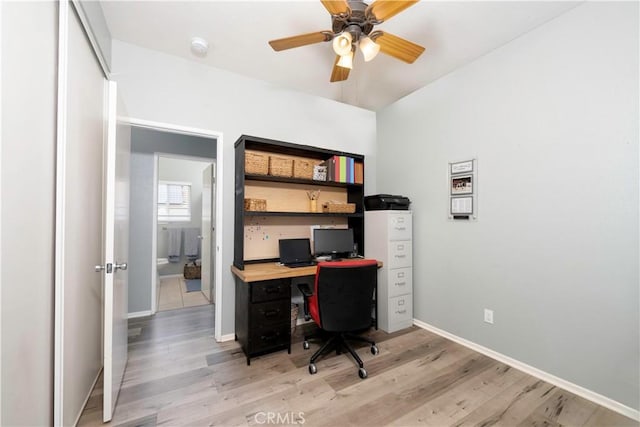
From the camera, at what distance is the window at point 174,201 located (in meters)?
5.34

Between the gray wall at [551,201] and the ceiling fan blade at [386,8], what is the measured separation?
4.49 feet

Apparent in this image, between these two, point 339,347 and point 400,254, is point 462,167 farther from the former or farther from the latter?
point 339,347

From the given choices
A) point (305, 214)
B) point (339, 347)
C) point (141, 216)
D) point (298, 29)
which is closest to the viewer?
point (298, 29)

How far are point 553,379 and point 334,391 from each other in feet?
5.46

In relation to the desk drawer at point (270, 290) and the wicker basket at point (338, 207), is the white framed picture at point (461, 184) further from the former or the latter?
the desk drawer at point (270, 290)

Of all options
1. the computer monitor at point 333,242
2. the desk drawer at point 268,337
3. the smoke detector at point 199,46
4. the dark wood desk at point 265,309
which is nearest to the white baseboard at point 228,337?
the dark wood desk at point 265,309

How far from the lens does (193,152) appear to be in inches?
137

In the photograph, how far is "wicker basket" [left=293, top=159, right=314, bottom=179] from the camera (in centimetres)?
277

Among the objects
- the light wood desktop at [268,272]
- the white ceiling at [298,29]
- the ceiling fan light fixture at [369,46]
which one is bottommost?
the light wood desktop at [268,272]

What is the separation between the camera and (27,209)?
108 cm

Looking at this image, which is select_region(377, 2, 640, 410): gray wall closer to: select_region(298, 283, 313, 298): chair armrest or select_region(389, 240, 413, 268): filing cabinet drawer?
select_region(389, 240, 413, 268): filing cabinet drawer

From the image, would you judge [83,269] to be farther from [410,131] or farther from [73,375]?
[410,131]

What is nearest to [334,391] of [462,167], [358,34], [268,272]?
[268,272]

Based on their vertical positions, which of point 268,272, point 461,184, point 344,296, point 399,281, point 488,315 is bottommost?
point 488,315
